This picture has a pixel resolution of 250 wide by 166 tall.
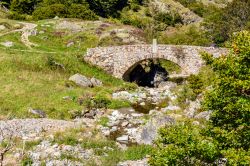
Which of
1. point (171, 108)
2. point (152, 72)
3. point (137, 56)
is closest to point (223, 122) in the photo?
point (171, 108)

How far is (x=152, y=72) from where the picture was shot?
60344 millimetres

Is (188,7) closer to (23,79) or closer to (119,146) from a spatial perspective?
(23,79)

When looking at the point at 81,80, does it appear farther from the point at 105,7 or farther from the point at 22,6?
the point at 105,7

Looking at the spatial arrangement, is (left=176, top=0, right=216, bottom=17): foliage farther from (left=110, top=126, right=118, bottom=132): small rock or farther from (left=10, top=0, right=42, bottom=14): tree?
(left=110, top=126, right=118, bottom=132): small rock

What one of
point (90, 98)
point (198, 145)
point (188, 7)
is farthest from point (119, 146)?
point (188, 7)

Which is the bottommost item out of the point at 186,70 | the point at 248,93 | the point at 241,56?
the point at 186,70

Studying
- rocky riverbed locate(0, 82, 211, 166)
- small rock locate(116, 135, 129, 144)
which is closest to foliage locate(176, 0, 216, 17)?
rocky riverbed locate(0, 82, 211, 166)

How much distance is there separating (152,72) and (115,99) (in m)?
17.3

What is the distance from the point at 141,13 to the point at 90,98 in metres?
88.5

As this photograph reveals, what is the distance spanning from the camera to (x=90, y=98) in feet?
141

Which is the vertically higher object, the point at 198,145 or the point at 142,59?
the point at 198,145

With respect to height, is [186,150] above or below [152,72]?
above

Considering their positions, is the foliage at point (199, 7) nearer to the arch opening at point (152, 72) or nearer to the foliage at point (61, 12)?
Result: the foliage at point (61, 12)

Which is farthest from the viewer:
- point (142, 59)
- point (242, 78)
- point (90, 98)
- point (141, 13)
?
point (141, 13)
